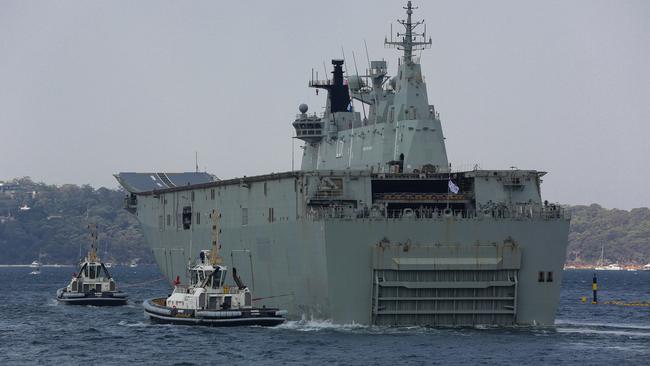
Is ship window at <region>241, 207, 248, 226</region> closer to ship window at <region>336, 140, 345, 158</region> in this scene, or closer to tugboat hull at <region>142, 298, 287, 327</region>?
ship window at <region>336, 140, 345, 158</region>

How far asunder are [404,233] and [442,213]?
2.11m

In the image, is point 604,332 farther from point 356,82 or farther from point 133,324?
point 133,324

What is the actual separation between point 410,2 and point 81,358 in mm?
25107

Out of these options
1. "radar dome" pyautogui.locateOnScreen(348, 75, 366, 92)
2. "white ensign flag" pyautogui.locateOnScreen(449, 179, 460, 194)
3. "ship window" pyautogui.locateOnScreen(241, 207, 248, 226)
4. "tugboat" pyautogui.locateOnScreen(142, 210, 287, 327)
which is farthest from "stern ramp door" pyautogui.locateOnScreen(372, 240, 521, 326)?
"radar dome" pyautogui.locateOnScreen(348, 75, 366, 92)

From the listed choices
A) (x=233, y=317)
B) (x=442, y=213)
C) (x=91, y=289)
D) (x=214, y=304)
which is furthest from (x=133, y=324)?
(x=442, y=213)

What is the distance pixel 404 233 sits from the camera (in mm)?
58750

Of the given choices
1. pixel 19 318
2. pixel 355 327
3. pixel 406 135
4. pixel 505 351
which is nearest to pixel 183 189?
pixel 19 318

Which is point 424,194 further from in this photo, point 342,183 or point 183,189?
point 183,189

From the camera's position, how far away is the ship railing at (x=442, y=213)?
59.3 m

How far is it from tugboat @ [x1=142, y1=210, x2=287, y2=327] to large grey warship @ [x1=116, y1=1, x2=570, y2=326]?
8.43ft

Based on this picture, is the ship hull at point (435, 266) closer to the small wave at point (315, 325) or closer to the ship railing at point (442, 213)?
the small wave at point (315, 325)

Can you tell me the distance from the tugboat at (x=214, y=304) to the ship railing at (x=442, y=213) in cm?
477

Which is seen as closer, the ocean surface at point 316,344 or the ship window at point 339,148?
the ocean surface at point 316,344

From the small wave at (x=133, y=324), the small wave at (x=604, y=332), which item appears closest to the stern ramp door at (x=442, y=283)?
the small wave at (x=604, y=332)
